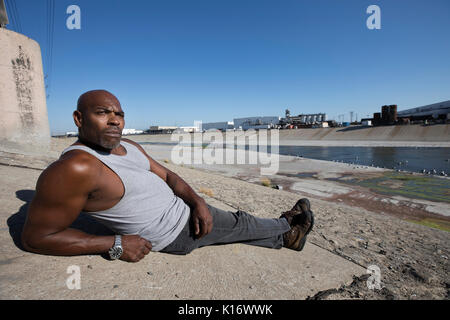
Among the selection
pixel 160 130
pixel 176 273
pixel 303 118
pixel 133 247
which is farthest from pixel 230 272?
pixel 160 130

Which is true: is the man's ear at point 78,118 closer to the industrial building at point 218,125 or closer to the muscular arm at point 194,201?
the muscular arm at point 194,201

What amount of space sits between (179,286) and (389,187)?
10937 millimetres

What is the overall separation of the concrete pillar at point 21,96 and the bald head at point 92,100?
7433 mm

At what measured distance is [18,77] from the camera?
7871 millimetres

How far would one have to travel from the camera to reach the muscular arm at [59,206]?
5.09 ft

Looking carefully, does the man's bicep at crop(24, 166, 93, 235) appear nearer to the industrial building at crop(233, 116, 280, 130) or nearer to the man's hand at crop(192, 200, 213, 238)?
the man's hand at crop(192, 200, 213, 238)

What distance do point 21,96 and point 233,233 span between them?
9242mm

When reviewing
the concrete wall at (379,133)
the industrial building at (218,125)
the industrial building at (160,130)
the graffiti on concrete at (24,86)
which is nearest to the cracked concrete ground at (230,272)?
the graffiti on concrete at (24,86)

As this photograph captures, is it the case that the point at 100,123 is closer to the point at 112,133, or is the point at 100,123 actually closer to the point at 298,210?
the point at 112,133

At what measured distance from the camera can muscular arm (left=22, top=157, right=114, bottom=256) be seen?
155cm

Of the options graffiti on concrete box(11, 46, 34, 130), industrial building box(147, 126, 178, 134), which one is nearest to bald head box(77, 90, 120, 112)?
graffiti on concrete box(11, 46, 34, 130)

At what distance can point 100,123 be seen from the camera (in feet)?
6.22
